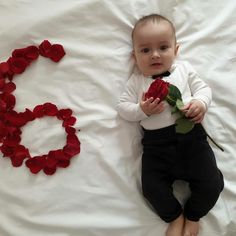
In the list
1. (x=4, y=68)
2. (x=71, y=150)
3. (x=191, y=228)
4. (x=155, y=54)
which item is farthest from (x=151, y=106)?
(x=4, y=68)

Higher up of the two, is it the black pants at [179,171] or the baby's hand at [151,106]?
the baby's hand at [151,106]

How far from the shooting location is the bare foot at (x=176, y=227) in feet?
3.57

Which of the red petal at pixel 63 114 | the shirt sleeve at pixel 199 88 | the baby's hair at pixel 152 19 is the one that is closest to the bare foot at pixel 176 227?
the shirt sleeve at pixel 199 88

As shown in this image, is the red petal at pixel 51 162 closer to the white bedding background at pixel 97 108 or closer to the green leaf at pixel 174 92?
the white bedding background at pixel 97 108

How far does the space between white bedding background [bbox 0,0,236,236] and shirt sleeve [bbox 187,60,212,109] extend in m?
0.05

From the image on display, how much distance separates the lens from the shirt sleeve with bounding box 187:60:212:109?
3.69ft

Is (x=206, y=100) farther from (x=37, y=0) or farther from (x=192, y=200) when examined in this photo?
(x=37, y=0)

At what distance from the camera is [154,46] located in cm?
113

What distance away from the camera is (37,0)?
4.04 ft

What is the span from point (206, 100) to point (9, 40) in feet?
2.13

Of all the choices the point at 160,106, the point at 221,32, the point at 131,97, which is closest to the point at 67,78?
the point at 131,97

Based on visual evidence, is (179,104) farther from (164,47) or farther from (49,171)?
(49,171)

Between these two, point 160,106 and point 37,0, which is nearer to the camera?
point 160,106

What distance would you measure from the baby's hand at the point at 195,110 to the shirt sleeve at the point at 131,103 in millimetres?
121
